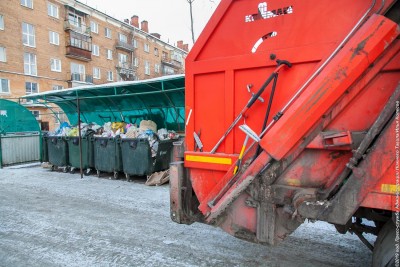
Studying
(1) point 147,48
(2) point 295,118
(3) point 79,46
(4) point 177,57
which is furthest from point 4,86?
(4) point 177,57

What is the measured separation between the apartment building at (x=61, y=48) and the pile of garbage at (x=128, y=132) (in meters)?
9.01

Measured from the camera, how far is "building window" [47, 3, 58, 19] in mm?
24891

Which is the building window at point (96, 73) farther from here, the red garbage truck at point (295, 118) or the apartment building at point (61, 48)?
the red garbage truck at point (295, 118)

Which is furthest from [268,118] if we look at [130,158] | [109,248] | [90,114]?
[90,114]

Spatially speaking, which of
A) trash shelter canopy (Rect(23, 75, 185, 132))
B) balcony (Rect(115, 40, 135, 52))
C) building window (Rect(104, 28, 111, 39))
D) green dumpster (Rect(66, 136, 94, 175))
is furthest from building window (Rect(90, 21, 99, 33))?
green dumpster (Rect(66, 136, 94, 175))

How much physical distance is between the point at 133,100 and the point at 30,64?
63.5 feet

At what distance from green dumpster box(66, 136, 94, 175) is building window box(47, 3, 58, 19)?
2212cm

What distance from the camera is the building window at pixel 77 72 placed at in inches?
1072

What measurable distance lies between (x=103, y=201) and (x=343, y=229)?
443cm

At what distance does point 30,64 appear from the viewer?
76.4ft

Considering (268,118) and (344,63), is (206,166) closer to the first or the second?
(268,118)

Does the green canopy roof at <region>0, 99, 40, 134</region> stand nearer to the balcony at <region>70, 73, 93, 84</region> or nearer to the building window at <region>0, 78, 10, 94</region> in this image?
the building window at <region>0, 78, 10, 94</region>

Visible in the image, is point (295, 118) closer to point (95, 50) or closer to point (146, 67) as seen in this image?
point (95, 50)

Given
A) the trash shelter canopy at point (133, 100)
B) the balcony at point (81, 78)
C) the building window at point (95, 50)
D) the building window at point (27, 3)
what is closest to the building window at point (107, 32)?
the building window at point (95, 50)
